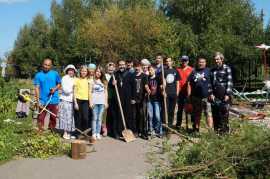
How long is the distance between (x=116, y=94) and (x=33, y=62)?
52.2 meters

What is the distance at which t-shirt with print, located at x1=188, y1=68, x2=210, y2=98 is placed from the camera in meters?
10.2

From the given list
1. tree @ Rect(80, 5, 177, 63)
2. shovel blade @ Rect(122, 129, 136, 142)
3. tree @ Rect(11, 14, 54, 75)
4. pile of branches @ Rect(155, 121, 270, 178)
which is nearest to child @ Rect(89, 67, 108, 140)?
shovel blade @ Rect(122, 129, 136, 142)

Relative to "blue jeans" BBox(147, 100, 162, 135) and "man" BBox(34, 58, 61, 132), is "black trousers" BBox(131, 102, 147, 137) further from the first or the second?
"man" BBox(34, 58, 61, 132)

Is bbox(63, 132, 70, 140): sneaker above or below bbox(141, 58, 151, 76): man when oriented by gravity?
below

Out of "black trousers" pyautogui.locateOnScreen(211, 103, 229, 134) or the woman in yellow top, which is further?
the woman in yellow top

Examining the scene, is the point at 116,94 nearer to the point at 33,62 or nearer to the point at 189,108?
the point at 189,108

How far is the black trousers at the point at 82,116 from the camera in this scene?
1065 centimetres

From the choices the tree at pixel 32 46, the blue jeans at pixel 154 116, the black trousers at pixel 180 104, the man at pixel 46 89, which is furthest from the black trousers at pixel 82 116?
the tree at pixel 32 46

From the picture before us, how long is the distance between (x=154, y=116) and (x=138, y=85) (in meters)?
0.78

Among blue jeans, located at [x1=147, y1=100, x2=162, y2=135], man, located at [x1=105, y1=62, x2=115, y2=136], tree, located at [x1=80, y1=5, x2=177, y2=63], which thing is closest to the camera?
blue jeans, located at [x1=147, y1=100, x2=162, y2=135]

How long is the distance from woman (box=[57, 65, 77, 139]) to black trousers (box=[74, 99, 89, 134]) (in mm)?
135

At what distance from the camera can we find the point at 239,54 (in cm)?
2698

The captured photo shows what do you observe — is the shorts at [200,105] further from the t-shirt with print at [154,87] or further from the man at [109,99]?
the man at [109,99]

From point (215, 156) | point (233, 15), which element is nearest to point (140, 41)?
point (233, 15)
